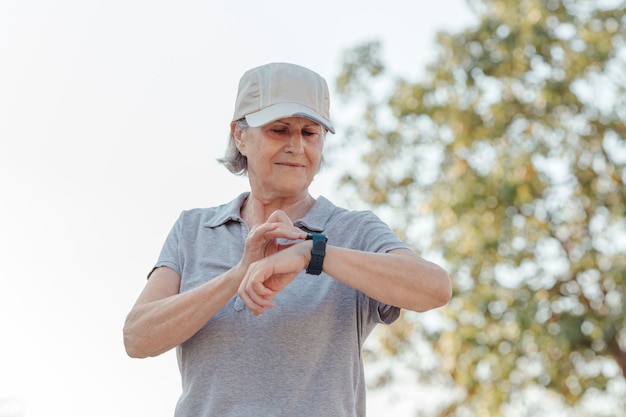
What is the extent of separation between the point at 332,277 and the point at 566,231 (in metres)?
7.65

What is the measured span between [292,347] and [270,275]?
191 mm

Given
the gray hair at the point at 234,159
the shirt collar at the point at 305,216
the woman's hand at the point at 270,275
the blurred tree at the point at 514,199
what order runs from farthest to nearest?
the blurred tree at the point at 514,199
the gray hair at the point at 234,159
the shirt collar at the point at 305,216
the woman's hand at the point at 270,275

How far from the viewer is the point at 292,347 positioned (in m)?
2.01

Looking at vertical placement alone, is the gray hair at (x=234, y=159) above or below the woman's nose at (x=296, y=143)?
above

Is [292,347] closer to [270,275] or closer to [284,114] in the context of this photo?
[270,275]

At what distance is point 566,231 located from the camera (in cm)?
928

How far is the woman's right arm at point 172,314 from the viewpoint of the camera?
1.97m

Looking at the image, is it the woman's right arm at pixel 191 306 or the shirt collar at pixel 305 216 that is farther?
the shirt collar at pixel 305 216

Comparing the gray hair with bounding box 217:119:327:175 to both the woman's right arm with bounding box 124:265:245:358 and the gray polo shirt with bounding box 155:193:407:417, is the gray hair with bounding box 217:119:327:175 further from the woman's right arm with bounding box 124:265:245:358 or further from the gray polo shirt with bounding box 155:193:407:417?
the woman's right arm with bounding box 124:265:245:358

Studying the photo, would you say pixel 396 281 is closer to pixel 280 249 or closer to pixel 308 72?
pixel 280 249

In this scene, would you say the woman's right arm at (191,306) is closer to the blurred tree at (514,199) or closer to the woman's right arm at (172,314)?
the woman's right arm at (172,314)

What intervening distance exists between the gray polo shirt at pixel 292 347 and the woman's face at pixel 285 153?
93 mm

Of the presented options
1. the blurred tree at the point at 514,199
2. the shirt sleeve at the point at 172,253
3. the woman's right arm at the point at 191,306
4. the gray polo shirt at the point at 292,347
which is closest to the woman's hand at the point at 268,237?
the woman's right arm at the point at 191,306

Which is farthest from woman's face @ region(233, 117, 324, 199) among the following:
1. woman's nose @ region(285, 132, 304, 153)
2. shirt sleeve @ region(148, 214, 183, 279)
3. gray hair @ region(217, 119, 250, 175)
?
shirt sleeve @ region(148, 214, 183, 279)
